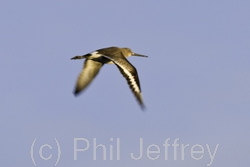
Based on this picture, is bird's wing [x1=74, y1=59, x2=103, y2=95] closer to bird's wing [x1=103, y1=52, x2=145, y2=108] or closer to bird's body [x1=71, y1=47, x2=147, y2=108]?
bird's body [x1=71, y1=47, x2=147, y2=108]

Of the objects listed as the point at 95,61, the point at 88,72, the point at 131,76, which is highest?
the point at 95,61

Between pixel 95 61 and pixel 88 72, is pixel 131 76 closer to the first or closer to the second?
pixel 95 61

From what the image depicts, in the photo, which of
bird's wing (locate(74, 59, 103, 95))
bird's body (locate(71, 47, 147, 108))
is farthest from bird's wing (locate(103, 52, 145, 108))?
bird's wing (locate(74, 59, 103, 95))

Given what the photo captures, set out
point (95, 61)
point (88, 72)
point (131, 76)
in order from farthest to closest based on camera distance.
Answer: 1. point (88, 72)
2. point (95, 61)
3. point (131, 76)

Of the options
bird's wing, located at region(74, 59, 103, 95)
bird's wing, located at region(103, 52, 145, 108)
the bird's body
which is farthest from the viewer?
bird's wing, located at region(74, 59, 103, 95)

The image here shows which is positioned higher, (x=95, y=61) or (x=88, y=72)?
(x=95, y=61)

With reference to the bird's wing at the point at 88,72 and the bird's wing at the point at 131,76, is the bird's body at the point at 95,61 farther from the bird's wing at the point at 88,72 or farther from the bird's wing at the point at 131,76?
the bird's wing at the point at 131,76

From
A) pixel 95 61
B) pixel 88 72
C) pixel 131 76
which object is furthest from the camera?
pixel 88 72

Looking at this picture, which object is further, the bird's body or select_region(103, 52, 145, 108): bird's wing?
the bird's body

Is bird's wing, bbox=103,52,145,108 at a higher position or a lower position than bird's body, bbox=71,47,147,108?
lower

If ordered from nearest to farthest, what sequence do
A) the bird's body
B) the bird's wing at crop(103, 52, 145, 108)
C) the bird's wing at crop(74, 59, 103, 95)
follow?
the bird's wing at crop(103, 52, 145, 108), the bird's body, the bird's wing at crop(74, 59, 103, 95)

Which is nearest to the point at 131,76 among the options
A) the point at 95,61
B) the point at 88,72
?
the point at 95,61
